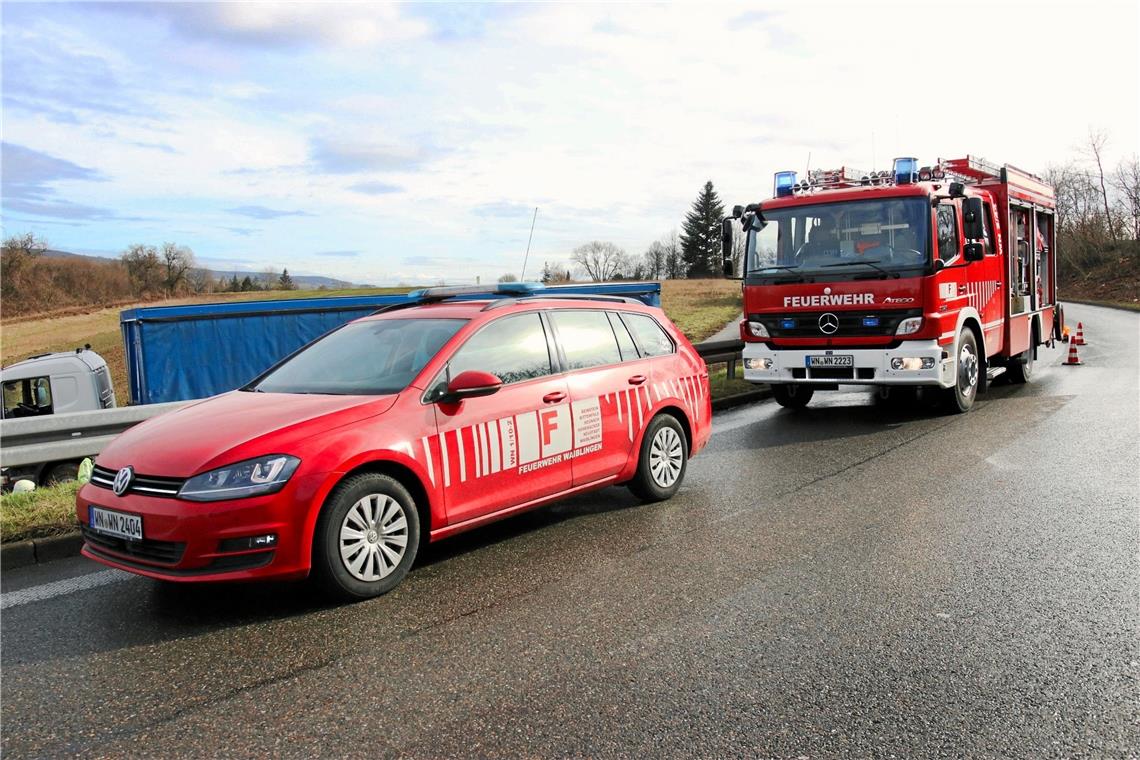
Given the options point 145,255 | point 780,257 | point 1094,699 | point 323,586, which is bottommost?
point 1094,699

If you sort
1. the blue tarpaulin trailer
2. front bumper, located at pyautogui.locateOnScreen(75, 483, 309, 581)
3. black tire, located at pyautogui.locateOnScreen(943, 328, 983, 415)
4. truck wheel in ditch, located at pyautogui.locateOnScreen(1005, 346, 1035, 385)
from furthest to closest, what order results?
the blue tarpaulin trailer → truck wheel in ditch, located at pyautogui.locateOnScreen(1005, 346, 1035, 385) → black tire, located at pyautogui.locateOnScreen(943, 328, 983, 415) → front bumper, located at pyautogui.locateOnScreen(75, 483, 309, 581)

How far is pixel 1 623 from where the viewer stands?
4.46 meters

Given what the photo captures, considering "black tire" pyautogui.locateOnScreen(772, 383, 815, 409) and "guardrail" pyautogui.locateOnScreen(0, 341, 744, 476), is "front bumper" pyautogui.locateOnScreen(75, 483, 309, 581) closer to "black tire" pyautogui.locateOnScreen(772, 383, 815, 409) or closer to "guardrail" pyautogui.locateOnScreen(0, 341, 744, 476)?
"guardrail" pyautogui.locateOnScreen(0, 341, 744, 476)

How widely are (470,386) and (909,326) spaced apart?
6.63m

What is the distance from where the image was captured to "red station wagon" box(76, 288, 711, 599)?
426 centimetres

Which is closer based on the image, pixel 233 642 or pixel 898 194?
pixel 233 642

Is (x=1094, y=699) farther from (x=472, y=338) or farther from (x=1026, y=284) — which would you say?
(x=1026, y=284)

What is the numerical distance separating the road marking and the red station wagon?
1.39 ft

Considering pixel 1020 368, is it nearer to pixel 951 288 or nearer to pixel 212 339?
pixel 951 288

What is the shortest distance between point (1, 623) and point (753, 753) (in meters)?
3.78

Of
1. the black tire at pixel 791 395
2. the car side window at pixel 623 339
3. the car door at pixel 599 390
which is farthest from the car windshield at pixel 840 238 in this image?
the car door at pixel 599 390

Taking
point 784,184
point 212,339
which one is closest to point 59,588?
point 784,184

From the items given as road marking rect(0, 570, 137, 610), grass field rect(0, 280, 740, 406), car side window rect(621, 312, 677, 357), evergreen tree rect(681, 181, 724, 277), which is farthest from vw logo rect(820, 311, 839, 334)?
evergreen tree rect(681, 181, 724, 277)

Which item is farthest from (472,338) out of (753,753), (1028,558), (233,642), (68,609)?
(1028,558)
